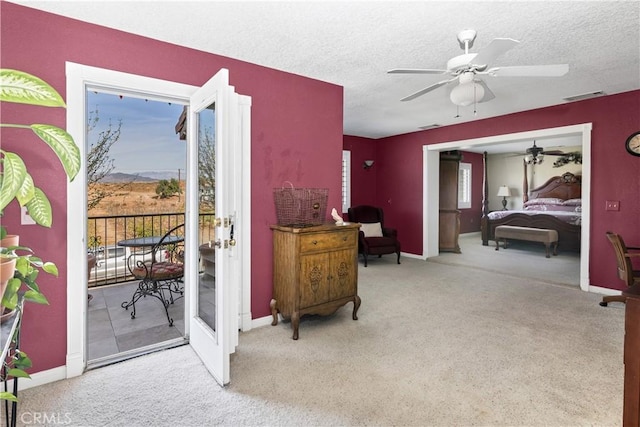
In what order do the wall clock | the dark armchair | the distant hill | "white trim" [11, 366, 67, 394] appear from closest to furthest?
"white trim" [11, 366, 67, 394]
the wall clock
the distant hill
the dark armchair

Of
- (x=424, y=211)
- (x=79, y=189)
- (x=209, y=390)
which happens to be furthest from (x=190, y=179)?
(x=424, y=211)

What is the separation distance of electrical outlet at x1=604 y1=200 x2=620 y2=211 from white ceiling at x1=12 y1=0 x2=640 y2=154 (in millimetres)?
1376

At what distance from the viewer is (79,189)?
7.38 feet

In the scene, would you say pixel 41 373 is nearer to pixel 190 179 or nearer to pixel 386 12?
pixel 190 179

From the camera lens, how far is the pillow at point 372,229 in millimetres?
5941

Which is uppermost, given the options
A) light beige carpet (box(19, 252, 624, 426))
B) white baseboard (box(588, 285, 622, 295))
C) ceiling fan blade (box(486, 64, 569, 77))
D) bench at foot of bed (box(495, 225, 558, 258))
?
ceiling fan blade (box(486, 64, 569, 77))

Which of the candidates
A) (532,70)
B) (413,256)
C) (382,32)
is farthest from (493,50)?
(413,256)

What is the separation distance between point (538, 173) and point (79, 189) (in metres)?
10.3

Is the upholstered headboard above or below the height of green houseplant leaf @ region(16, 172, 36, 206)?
above

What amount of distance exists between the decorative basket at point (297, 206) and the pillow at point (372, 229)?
279cm

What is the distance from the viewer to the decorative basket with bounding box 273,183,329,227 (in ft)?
10.3

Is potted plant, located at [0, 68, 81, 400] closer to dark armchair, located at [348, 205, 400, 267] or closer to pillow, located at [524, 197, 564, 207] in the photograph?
dark armchair, located at [348, 205, 400, 267]

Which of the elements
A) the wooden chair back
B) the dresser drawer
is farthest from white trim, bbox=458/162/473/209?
the dresser drawer

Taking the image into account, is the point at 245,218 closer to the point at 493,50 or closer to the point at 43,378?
the point at 43,378
